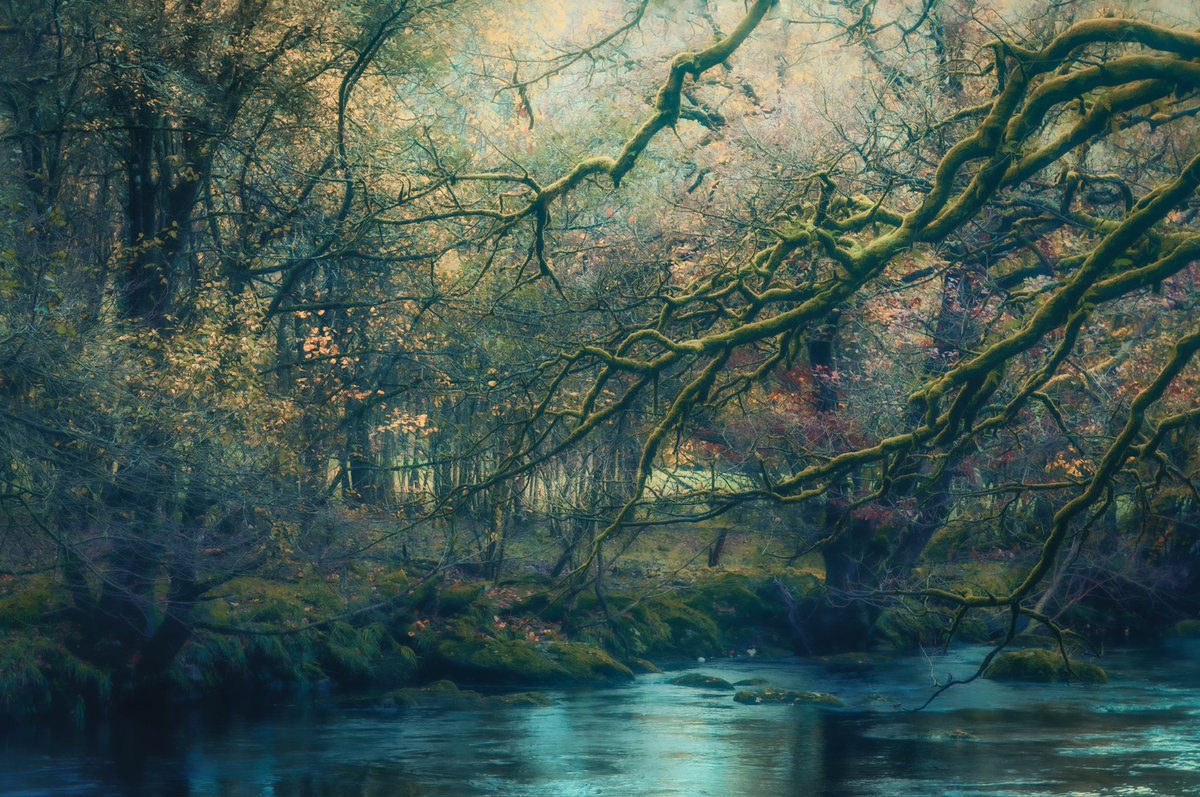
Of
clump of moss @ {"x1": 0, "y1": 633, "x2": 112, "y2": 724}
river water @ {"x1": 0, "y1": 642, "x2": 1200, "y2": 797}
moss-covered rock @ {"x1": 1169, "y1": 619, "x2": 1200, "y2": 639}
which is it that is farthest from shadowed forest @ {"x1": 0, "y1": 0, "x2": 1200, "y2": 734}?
river water @ {"x1": 0, "y1": 642, "x2": 1200, "y2": 797}

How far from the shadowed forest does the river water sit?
1487 millimetres

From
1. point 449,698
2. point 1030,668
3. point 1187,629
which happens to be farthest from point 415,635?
point 1187,629

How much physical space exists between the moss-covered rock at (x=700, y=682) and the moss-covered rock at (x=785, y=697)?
115 cm

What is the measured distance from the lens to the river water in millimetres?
15195

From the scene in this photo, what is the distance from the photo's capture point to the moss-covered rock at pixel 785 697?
21.9 m

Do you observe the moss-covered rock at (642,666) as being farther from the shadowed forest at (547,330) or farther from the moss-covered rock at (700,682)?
the moss-covered rock at (700,682)

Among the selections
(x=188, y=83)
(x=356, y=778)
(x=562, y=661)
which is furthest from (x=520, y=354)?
(x=356, y=778)

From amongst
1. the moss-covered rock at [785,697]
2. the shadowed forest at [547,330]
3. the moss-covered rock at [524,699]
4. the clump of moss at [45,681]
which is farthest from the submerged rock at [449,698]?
the clump of moss at [45,681]

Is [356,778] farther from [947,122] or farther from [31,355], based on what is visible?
[947,122]

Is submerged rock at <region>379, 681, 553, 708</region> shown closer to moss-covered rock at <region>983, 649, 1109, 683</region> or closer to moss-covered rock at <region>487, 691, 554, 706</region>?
moss-covered rock at <region>487, 691, 554, 706</region>

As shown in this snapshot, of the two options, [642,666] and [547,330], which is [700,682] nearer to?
[642,666]

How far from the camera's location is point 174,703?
806 inches

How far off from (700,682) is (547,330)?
292 inches

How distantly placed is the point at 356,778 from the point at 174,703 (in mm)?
6072
